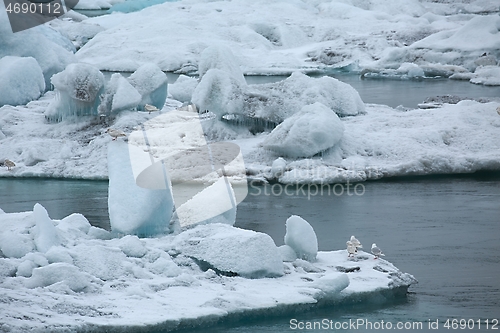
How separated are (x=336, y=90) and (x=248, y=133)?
2.45 metres

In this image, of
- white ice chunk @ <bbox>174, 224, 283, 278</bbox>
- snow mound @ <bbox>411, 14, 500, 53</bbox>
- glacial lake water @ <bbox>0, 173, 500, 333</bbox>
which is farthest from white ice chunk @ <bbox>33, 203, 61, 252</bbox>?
snow mound @ <bbox>411, 14, 500, 53</bbox>

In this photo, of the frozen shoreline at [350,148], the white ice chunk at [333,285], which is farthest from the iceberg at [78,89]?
the white ice chunk at [333,285]

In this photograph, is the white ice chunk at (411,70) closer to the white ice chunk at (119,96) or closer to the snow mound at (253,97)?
the snow mound at (253,97)

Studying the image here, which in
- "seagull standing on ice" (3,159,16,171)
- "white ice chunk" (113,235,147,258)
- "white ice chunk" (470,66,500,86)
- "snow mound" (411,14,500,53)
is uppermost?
"white ice chunk" (113,235,147,258)

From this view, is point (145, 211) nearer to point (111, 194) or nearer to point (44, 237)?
point (111, 194)

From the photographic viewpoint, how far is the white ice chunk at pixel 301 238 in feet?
26.5

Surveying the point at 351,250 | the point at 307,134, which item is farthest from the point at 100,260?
the point at 307,134

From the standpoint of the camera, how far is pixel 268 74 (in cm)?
2766

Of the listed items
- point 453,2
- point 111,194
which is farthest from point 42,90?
point 453,2

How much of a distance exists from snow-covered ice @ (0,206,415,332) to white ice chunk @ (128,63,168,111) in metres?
8.22

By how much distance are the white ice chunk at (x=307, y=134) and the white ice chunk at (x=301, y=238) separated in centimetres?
556

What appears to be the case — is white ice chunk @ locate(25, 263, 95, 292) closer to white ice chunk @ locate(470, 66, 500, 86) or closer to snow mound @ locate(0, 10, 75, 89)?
snow mound @ locate(0, 10, 75, 89)

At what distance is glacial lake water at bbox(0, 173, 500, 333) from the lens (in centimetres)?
750

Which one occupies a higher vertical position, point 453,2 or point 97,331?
point 97,331
